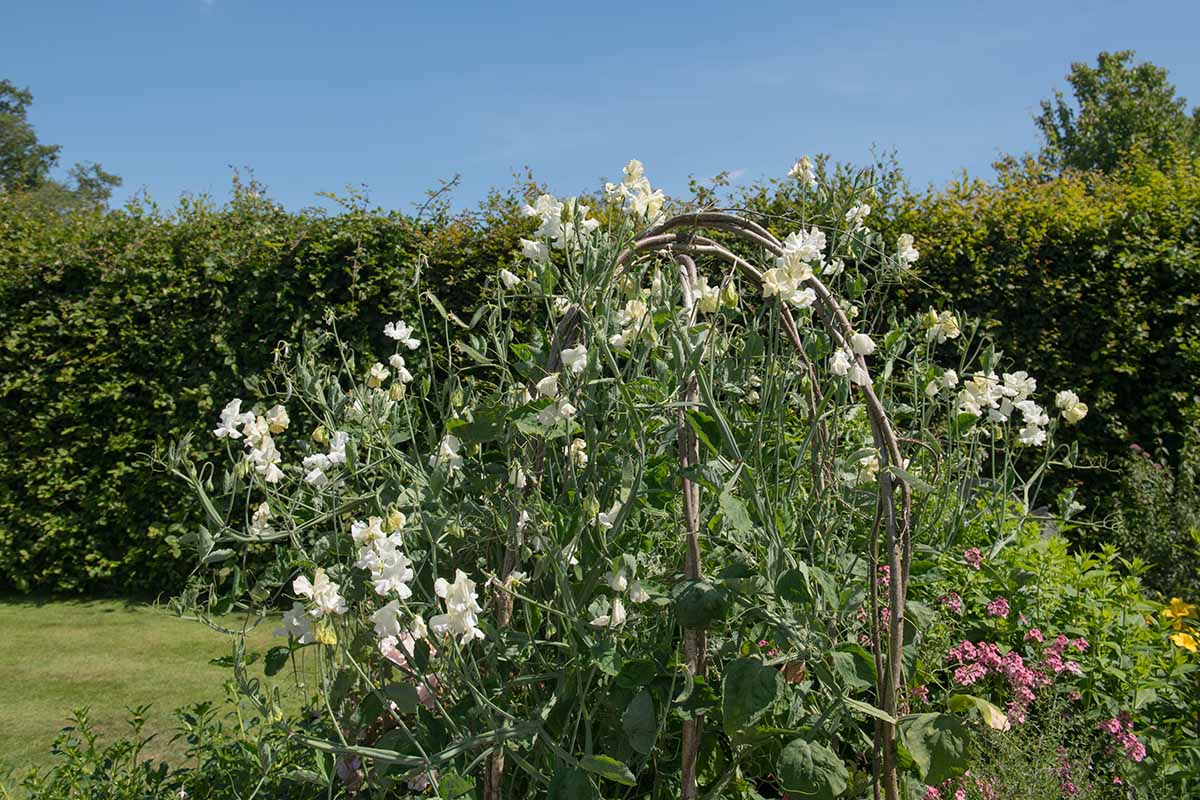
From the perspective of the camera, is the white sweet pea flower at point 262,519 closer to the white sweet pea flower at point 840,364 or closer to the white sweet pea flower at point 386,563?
the white sweet pea flower at point 386,563

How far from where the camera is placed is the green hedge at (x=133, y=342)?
525 centimetres

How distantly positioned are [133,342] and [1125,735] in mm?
5679

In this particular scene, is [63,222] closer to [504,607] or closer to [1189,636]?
[504,607]

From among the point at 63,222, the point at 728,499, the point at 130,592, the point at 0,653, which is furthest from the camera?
the point at 63,222

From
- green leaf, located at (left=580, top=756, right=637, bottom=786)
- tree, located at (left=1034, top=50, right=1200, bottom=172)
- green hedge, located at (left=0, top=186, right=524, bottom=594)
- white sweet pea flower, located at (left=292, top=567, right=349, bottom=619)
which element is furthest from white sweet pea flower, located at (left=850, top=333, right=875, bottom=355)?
tree, located at (left=1034, top=50, right=1200, bottom=172)

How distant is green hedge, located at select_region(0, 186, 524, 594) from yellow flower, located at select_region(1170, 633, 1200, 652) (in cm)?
385

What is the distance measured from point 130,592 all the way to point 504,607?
203 inches

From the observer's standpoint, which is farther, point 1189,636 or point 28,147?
point 28,147

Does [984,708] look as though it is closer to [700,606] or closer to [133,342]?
[700,606]

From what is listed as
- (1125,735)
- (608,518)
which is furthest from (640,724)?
(1125,735)

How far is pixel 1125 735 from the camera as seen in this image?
229cm

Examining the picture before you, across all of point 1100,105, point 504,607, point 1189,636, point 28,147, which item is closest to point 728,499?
point 504,607

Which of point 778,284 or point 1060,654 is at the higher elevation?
point 778,284

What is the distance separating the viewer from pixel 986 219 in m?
5.03
